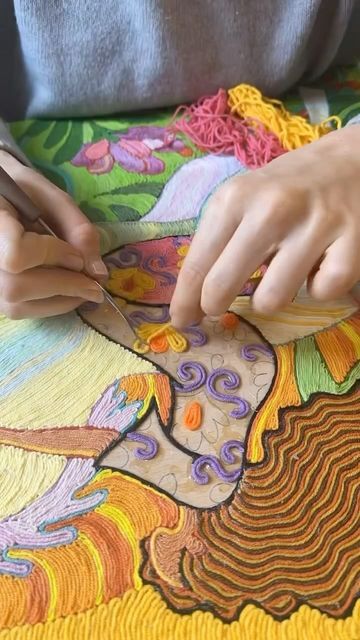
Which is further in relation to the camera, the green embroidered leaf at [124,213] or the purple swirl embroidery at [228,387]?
the green embroidered leaf at [124,213]

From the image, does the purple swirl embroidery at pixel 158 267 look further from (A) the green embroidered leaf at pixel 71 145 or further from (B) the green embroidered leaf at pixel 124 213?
(A) the green embroidered leaf at pixel 71 145

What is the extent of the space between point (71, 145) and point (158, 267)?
0.70 ft

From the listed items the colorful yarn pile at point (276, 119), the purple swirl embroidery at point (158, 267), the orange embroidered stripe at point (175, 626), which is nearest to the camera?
the orange embroidered stripe at point (175, 626)

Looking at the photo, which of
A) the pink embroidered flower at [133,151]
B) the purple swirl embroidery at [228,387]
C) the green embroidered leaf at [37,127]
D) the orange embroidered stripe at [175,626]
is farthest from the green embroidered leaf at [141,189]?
the orange embroidered stripe at [175,626]

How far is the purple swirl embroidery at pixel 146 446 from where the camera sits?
0.53m

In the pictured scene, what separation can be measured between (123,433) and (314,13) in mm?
507

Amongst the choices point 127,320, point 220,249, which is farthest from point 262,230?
point 127,320

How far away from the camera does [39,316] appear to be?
0.60 metres

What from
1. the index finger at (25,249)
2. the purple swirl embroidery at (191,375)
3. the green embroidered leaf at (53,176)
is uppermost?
the index finger at (25,249)

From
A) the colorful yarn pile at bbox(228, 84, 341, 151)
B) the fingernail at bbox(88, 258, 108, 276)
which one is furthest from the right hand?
the colorful yarn pile at bbox(228, 84, 341, 151)

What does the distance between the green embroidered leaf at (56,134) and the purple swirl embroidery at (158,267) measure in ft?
0.69

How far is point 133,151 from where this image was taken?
30.1 inches

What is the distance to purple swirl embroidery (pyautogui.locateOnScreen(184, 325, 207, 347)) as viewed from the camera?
60 cm

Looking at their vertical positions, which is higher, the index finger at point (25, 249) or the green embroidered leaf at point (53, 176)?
the index finger at point (25, 249)
